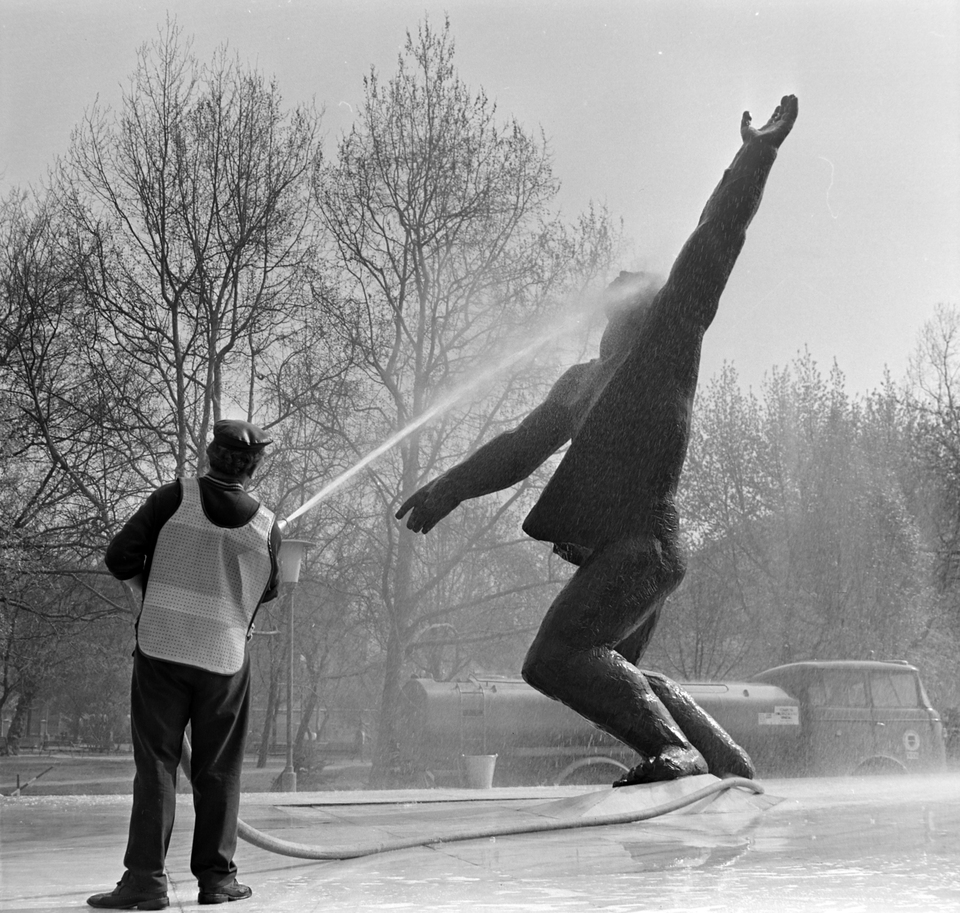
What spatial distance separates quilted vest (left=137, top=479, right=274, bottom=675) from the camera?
2.35 metres

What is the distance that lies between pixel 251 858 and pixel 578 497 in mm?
1580

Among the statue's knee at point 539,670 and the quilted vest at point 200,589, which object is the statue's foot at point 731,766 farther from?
the quilted vest at point 200,589

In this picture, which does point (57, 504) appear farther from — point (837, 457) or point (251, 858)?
point (837, 457)

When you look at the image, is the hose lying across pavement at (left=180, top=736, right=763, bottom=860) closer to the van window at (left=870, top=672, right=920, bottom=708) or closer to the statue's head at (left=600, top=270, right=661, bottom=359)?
the statue's head at (left=600, top=270, right=661, bottom=359)

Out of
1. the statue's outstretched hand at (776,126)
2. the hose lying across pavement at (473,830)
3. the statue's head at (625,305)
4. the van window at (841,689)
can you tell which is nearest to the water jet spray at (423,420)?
the hose lying across pavement at (473,830)

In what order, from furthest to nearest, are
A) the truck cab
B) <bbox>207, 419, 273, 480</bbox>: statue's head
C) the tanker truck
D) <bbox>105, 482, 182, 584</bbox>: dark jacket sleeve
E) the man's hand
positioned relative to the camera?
the tanker truck, the truck cab, the man's hand, <bbox>207, 419, 273, 480</bbox>: statue's head, <bbox>105, 482, 182, 584</bbox>: dark jacket sleeve

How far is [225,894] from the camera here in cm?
224

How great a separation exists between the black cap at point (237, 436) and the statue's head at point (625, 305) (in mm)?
1864

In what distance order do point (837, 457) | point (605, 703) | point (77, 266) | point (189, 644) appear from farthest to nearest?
point (837, 457) < point (77, 266) < point (605, 703) < point (189, 644)

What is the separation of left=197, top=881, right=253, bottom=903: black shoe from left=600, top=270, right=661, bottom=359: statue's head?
2.42m

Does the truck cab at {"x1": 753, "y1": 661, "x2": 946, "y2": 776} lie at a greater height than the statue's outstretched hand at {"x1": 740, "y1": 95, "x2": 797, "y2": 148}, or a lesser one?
lesser

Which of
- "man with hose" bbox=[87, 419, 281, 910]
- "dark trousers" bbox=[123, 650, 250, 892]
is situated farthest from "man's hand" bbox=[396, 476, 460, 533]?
"dark trousers" bbox=[123, 650, 250, 892]

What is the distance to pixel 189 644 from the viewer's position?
235 centimetres

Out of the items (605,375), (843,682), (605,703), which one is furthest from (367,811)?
(843,682)
